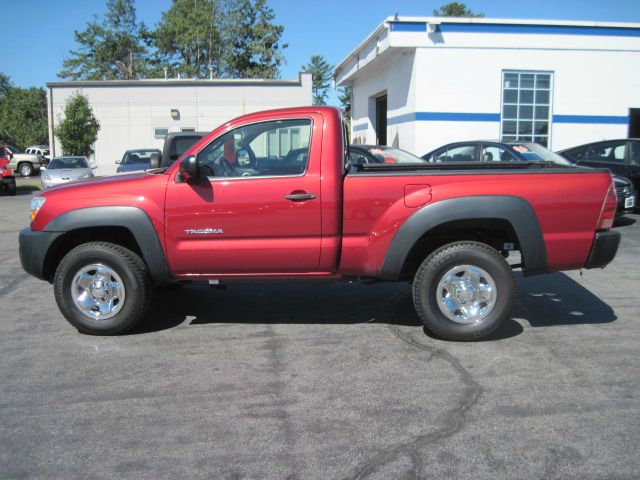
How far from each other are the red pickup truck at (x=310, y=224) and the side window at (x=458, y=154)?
7.72 meters

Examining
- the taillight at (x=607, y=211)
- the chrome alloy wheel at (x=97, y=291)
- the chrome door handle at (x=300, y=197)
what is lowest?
the chrome alloy wheel at (x=97, y=291)

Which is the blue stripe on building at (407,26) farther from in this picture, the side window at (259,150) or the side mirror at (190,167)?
the side mirror at (190,167)

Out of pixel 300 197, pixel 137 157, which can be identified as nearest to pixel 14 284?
pixel 300 197

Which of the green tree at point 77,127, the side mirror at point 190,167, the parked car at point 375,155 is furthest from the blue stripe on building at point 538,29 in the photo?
the green tree at point 77,127

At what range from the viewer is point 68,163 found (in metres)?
20.5

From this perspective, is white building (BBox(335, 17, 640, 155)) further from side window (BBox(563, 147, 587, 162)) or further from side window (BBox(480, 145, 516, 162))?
side window (BBox(480, 145, 516, 162))

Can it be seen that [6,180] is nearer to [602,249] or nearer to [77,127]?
[77,127]

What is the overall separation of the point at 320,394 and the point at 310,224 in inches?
59.0

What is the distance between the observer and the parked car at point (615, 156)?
1271cm

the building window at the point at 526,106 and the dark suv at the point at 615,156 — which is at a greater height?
the building window at the point at 526,106

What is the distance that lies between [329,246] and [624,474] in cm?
272

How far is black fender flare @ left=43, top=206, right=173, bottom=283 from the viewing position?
5094 millimetres

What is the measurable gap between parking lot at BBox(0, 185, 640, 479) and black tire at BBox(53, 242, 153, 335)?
17cm

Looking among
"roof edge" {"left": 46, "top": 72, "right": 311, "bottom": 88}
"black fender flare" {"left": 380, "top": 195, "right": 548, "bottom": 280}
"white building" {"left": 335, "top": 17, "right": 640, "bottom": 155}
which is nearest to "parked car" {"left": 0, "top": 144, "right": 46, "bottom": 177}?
"roof edge" {"left": 46, "top": 72, "right": 311, "bottom": 88}
